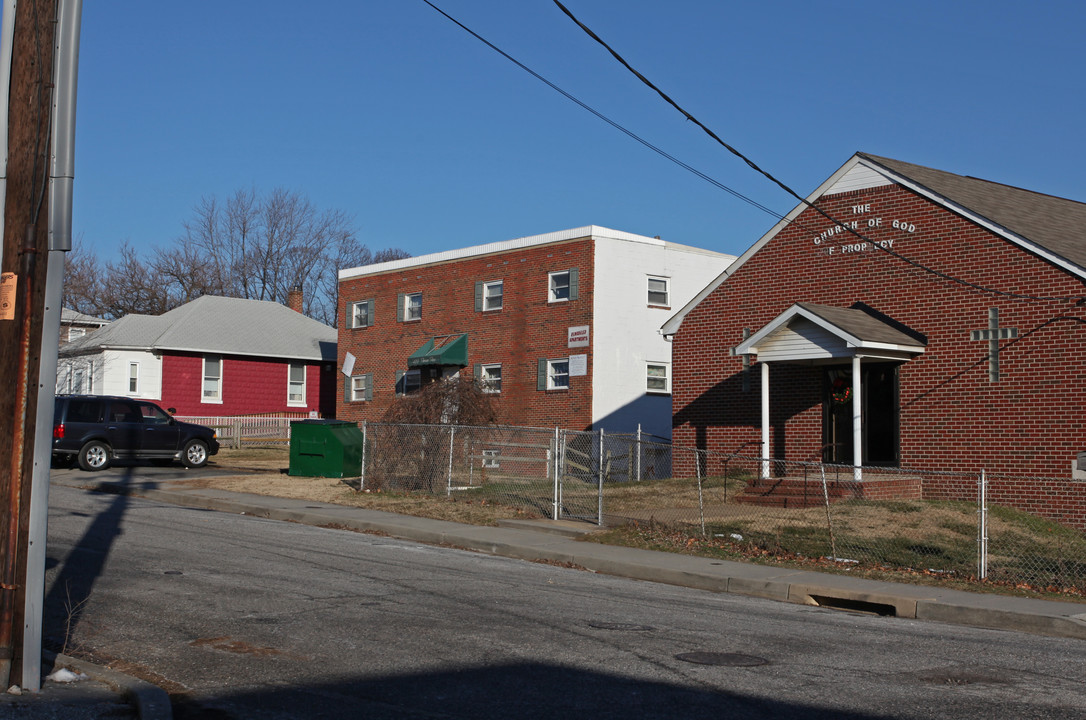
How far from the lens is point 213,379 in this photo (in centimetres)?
4272

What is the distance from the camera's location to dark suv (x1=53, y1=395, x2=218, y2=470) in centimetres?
2470

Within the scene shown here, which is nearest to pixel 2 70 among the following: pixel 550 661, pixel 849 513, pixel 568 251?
pixel 550 661

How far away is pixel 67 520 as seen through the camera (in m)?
15.5

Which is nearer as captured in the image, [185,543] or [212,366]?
[185,543]

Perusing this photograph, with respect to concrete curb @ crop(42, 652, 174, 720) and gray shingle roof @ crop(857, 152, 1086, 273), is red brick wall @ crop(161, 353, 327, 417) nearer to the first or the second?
gray shingle roof @ crop(857, 152, 1086, 273)

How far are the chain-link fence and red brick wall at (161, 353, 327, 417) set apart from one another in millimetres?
22374

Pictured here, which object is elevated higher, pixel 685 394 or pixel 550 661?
pixel 685 394

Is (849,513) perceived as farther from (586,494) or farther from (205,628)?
(205,628)

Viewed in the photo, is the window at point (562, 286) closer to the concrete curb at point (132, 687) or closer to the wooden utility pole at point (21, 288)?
the concrete curb at point (132, 687)

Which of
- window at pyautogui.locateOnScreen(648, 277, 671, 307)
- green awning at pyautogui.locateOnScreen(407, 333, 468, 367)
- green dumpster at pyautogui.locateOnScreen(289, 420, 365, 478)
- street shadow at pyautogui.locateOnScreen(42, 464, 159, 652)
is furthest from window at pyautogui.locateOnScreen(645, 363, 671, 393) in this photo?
street shadow at pyautogui.locateOnScreen(42, 464, 159, 652)

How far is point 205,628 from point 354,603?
5.37 ft

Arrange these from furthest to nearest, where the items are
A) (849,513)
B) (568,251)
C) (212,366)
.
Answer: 1. (212,366)
2. (568,251)
3. (849,513)

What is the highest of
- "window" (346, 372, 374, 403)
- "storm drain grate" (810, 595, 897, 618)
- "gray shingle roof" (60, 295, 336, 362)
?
"gray shingle roof" (60, 295, 336, 362)

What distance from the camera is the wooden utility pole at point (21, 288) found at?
20.2 ft
